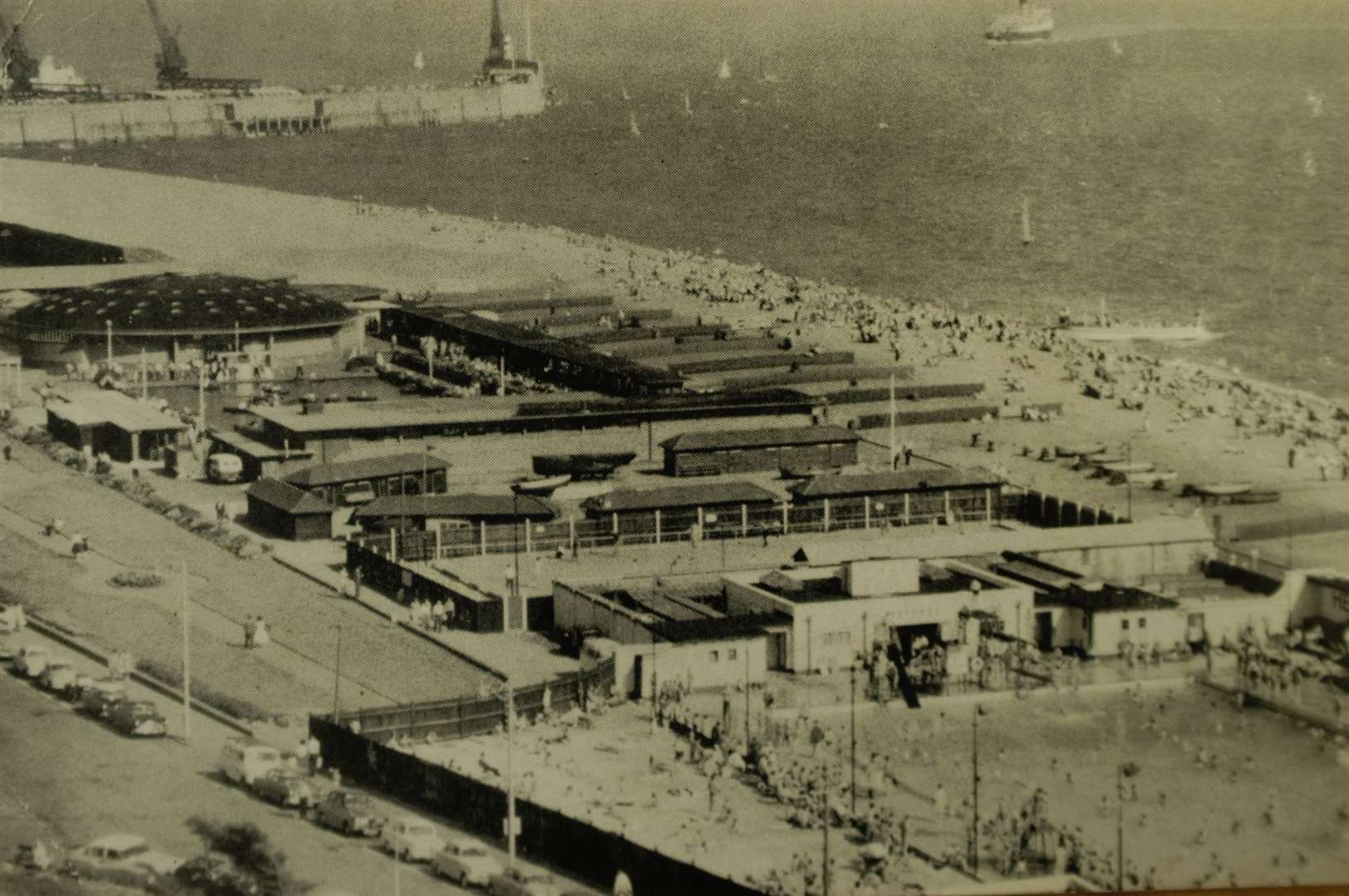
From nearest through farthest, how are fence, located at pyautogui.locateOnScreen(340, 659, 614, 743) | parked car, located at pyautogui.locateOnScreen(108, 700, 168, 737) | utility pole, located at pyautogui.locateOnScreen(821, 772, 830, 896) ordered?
utility pole, located at pyautogui.locateOnScreen(821, 772, 830, 896)
parked car, located at pyautogui.locateOnScreen(108, 700, 168, 737)
fence, located at pyautogui.locateOnScreen(340, 659, 614, 743)

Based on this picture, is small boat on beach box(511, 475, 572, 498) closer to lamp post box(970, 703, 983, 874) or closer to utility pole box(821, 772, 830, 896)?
lamp post box(970, 703, 983, 874)

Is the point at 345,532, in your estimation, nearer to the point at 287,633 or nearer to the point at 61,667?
the point at 287,633

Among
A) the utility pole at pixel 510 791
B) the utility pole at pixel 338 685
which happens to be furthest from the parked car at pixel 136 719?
the utility pole at pixel 510 791

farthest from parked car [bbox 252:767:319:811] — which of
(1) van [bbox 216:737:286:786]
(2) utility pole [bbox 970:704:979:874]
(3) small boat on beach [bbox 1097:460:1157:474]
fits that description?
(3) small boat on beach [bbox 1097:460:1157:474]

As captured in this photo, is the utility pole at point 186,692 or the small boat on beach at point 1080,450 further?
the small boat on beach at point 1080,450

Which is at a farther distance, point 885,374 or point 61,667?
point 885,374

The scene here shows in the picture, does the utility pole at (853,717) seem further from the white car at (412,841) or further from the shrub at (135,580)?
the shrub at (135,580)

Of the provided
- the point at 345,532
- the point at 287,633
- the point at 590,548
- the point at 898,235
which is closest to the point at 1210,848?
the point at 287,633
